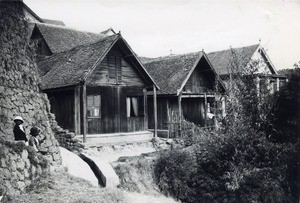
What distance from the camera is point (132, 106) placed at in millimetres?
19656

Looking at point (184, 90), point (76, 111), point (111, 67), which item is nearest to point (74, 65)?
point (111, 67)

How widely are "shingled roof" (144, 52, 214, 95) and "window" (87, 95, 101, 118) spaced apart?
4.86m

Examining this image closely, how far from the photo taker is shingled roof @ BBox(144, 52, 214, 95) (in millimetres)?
20852

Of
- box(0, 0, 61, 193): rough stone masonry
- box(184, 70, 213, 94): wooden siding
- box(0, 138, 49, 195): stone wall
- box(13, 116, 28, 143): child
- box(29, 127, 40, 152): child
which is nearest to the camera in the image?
box(0, 138, 49, 195): stone wall

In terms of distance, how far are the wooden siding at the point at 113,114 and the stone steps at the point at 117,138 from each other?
1.17 ft

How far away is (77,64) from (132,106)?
13.4 feet

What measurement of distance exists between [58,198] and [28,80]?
15.3 ft

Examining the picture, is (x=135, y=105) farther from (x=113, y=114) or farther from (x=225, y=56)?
(x=225, y=56)

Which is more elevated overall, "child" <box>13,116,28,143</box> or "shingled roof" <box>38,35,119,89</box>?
"shingled roof" <box>38,35,119,89</box>

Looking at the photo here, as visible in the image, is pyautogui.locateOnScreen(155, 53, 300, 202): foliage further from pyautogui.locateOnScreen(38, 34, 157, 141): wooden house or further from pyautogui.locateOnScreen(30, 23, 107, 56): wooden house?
pyautogui.locateOnScreen(30, 23, 107, 56): wooden house

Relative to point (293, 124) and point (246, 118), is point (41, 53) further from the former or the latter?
point (293, 124)

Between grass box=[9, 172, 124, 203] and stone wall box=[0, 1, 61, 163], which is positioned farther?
stone wall box=[0, 1, 61, 163]

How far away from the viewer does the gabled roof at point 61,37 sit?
86.3ft

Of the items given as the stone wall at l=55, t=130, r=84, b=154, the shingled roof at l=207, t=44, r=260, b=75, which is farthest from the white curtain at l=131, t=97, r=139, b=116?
the shingled roof at l=207, t=44, r=260, b=75
